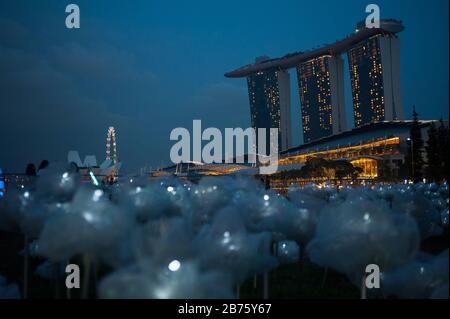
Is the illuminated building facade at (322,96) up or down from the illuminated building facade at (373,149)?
up

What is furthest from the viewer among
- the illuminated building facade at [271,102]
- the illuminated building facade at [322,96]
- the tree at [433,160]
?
the illuminated building facade at [271,102]

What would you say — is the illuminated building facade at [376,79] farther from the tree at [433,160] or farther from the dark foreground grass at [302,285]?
the dark foreground grass at [302,285]

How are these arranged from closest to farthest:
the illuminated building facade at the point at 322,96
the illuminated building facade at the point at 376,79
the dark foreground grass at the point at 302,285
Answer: the dark foreground grass at the point at 302,285, the illuminated building facade at the point at 376,79, the illuminated building facade at the point at 322,96

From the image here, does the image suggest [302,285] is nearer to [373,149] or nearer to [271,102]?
[373,149]

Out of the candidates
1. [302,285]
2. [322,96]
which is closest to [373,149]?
[322,96]

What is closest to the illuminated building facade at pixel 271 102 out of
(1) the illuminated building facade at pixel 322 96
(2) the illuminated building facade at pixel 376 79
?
(1) the illuminated building facade at pixel 322 96

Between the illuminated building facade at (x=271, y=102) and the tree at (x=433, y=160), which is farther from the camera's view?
the illuminated building facade at (x=271, y=102)

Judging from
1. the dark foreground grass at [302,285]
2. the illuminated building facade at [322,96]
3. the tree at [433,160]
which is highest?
the illuminated building facade at [322,96]
